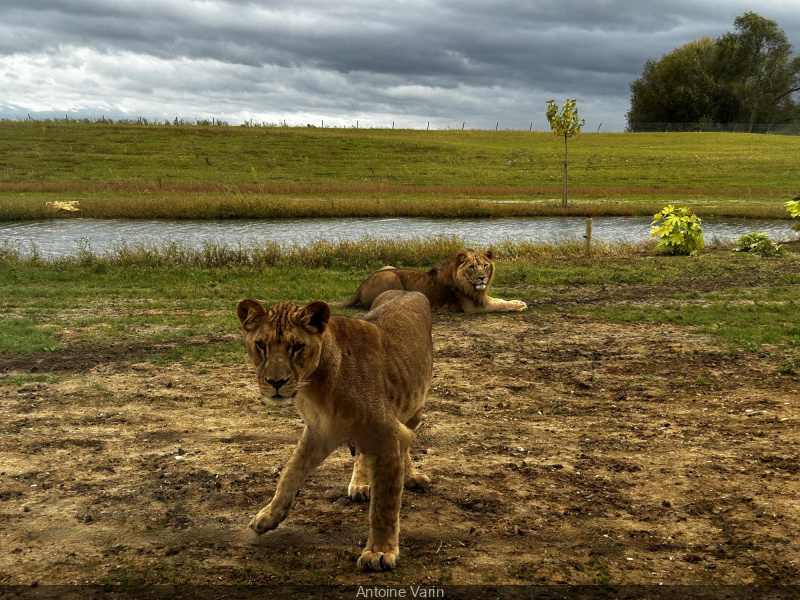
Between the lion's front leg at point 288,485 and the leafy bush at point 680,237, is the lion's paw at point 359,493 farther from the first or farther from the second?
the leafy bush at point 680,237

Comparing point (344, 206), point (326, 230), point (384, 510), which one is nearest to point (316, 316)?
point (384, 510)

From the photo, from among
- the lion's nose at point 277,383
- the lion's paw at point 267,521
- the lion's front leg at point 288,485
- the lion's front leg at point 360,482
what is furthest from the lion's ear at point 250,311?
the lion's front leg at point 360,482

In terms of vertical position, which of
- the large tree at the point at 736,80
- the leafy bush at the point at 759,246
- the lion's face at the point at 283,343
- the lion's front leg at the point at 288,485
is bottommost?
the lion's front leg at the point at 288,485

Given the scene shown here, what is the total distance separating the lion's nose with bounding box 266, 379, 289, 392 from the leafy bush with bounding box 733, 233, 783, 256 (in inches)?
846

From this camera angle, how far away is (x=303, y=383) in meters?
4.54

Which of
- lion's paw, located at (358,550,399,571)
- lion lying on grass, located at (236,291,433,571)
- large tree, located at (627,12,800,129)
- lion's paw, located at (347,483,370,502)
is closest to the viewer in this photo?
lion lying on grass, located at (236,291,433,571)

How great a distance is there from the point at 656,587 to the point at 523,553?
900 millimetres

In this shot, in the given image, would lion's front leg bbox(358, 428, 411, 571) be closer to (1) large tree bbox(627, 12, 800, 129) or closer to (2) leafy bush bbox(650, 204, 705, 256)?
(2) leafy bush bbox(650, 204, 705, 256)

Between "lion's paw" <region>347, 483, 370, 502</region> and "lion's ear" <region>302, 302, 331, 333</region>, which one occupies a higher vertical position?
"lion's ear" <region>302, 302, 331, 333</region>

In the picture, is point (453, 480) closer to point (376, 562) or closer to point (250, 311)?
point (376, 562)

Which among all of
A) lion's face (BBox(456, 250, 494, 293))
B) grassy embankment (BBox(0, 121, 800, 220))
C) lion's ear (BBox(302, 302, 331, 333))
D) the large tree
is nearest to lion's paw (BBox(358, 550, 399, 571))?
lion's ear (BBox(302, 302, 331, 333))

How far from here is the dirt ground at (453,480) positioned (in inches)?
193

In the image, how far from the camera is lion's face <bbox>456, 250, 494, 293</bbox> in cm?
1434

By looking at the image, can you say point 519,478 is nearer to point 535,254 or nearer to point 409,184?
point 535,254
